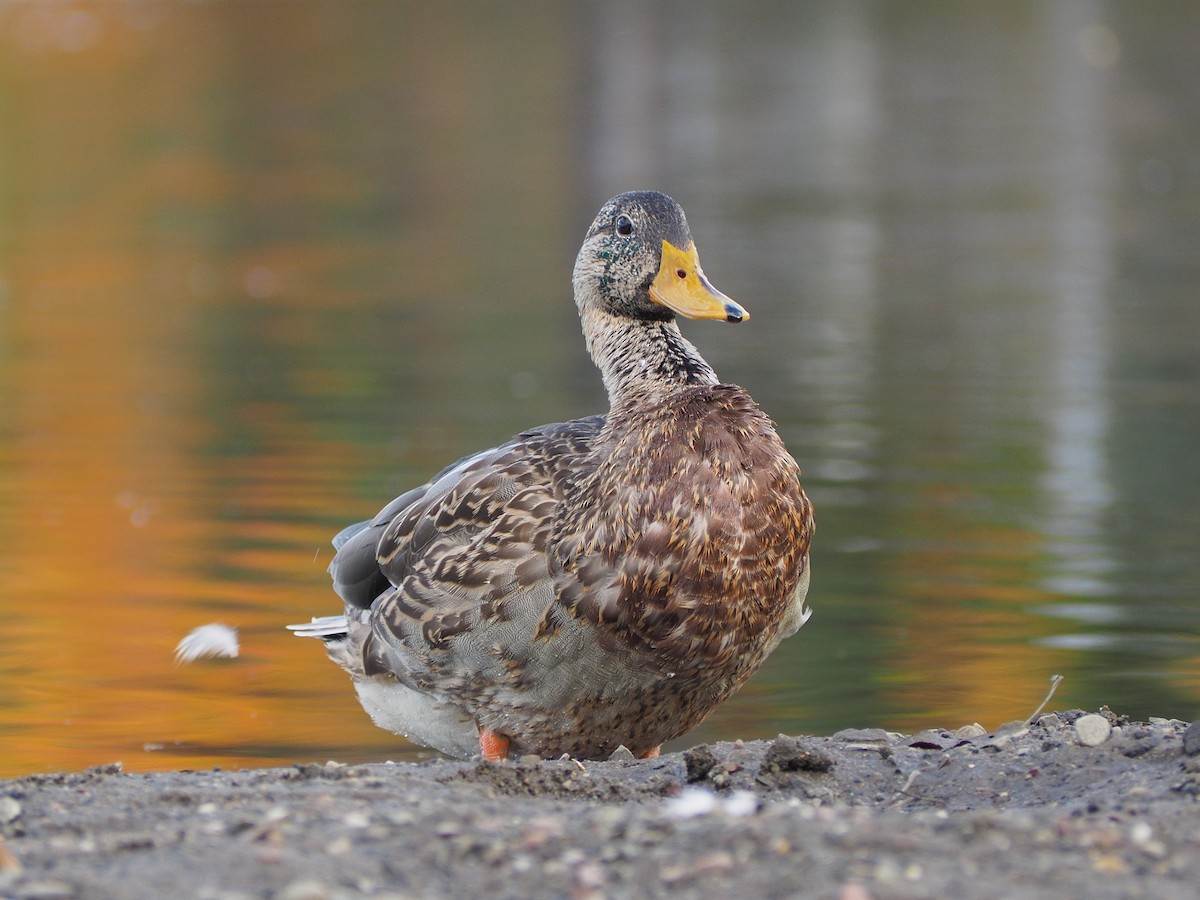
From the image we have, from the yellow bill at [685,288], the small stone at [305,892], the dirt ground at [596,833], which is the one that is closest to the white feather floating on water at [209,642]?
the dirt ground at [596,833]

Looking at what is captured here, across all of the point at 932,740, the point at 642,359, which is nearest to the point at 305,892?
the point at 932,740

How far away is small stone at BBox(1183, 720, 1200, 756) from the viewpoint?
518cm

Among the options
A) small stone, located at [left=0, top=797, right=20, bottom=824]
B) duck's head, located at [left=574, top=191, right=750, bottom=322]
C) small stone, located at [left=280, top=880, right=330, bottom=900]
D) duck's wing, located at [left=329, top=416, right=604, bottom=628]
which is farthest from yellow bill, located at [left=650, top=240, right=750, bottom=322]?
small stone, located at [left=280, top=880, right=330, bottom=900]

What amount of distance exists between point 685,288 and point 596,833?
237 centimetres

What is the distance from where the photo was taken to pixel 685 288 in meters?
6.34

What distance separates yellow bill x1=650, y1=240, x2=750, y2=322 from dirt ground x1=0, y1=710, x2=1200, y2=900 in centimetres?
144

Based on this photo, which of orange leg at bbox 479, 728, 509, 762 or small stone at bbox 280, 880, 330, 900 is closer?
small stone at bbox 280, 880, 330, 900

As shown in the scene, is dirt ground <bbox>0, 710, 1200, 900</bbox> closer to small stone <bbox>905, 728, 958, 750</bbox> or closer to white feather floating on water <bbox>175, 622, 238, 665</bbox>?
small stone <bbox>905, 728, 958, 750</bbox>

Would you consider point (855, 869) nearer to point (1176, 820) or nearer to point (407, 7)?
point (1176, 820)

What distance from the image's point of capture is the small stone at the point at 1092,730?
551 cm

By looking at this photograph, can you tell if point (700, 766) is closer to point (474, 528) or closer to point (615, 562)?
A: point (615, 562)

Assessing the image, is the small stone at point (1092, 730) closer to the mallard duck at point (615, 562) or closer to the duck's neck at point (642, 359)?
the mallard duck at point (615, 562)

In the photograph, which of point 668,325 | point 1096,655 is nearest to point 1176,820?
point 668,325

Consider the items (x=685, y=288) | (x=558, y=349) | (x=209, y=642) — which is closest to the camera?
(x=685, y=288)
